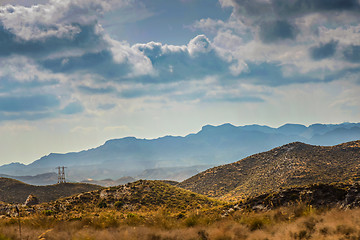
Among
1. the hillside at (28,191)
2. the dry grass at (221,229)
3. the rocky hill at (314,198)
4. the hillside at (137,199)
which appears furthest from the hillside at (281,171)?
the dry grass at (221,229)

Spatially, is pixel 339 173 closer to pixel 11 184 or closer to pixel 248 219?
pixel 248 219

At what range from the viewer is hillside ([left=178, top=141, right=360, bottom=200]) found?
2648 inches

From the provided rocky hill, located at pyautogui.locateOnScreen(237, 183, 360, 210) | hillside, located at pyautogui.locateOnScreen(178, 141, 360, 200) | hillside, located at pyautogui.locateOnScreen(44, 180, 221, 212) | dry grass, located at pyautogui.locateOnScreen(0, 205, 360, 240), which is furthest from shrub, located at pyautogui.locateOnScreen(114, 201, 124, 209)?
dry grass, located at pyautogui.locateOnScreen(0, 205, 360, 240)

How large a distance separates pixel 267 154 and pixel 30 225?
333 feet

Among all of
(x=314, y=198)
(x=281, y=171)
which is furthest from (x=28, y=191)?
(x=314, y=198)

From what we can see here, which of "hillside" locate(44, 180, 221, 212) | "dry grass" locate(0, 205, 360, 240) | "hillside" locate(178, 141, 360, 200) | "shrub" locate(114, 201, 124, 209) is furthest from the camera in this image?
"hillside" locate(178, 141, 360, 200)

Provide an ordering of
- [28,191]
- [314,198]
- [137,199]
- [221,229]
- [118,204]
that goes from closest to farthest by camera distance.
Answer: [221,229], [314,198], [118,204], [137,199], [28,191]

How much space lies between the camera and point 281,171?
3194 inches

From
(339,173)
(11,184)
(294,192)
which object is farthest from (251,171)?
(11,184)

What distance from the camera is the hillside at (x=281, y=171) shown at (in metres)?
67.2

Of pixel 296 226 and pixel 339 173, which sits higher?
pixel 296 226

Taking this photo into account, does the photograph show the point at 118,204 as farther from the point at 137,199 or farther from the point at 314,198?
the point at 314,198

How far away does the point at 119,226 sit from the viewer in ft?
44.1

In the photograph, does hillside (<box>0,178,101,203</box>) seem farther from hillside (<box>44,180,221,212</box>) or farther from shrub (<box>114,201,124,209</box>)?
shrub (<box>114,201,124,209</box>)
